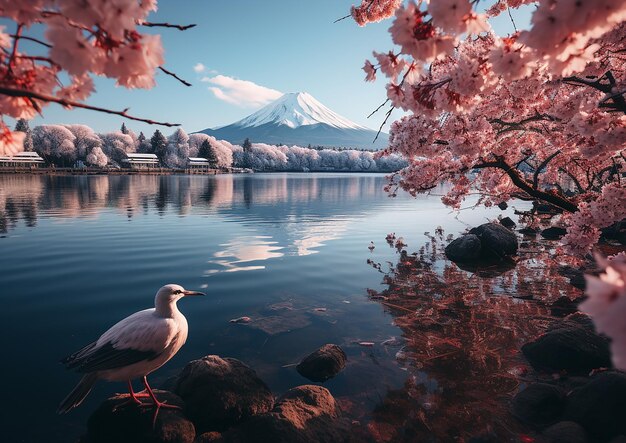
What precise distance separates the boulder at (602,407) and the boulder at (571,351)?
132cm

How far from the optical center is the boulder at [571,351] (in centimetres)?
614

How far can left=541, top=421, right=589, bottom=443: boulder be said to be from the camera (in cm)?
436

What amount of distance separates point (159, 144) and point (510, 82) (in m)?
137

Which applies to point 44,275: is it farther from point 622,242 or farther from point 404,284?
point 622,242

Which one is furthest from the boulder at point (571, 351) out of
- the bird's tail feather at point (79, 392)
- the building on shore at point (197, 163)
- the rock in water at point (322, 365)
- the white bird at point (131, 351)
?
the building on shore at point (197, 163)

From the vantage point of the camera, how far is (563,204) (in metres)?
7.69

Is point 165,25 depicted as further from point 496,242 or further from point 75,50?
point 496,242

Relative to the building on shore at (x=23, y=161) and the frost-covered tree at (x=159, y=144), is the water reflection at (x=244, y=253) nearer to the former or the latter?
the building on shore at (x=23, y=161)

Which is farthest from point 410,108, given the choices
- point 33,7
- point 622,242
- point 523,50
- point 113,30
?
point 622,242

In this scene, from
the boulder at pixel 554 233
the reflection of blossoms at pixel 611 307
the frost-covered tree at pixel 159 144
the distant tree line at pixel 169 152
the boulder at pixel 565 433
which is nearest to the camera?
the reflection of blossoms at pixel 611 307

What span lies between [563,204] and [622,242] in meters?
14.5

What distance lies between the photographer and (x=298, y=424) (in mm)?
4738

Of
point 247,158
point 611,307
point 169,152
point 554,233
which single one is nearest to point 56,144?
point 169,152

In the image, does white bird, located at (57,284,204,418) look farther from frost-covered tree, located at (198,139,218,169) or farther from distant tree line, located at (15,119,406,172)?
frost-covered tree, located at (198,139,218,169)
